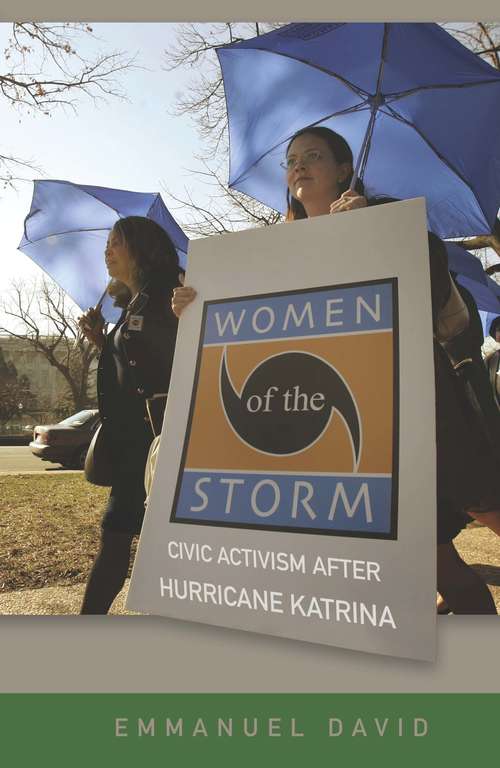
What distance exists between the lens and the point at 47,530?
5.95 meters

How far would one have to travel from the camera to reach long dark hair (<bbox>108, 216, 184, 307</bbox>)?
2521 millimetres

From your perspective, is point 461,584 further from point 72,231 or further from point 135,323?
point 72,231

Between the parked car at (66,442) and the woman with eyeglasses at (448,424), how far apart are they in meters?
10.9

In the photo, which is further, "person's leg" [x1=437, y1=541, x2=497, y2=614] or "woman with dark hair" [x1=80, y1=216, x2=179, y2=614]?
"woman with dark hair" [x1=80, y1=216, x2=179, y2=614]

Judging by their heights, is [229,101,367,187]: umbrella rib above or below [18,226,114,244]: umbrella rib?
above

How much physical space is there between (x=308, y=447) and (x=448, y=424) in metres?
0.41

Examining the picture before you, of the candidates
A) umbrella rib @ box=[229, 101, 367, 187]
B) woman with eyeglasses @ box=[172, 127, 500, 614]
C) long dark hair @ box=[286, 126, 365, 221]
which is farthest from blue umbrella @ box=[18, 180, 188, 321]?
woman with eyeglasses @ box=[172, 127, 500, 614]

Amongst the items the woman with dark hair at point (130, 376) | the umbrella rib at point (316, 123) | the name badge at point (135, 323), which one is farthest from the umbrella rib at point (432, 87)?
the name badge at point (135, 323)

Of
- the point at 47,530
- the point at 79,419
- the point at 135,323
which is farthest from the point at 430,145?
the point at 79,419

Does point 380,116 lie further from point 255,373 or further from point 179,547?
point 179,547

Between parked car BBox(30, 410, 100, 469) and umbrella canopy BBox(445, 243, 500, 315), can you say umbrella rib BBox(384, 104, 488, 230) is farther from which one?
parked car BBox(30, 410, 100, 469)

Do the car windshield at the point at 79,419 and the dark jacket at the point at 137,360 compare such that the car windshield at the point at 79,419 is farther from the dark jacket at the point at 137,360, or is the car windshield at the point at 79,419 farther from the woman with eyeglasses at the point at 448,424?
the woman with eyeglasses at the point at 448,424
